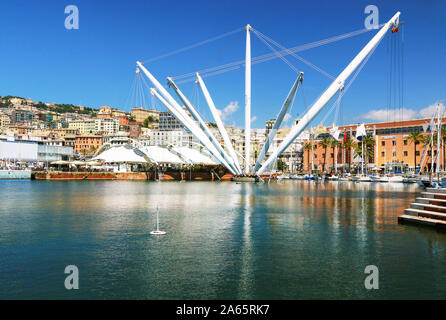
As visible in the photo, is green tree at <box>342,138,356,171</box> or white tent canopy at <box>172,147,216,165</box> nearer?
white tent canopy at <box>172,147,216,165</box>

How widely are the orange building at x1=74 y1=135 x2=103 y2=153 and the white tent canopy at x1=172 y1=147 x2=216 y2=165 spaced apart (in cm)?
8496

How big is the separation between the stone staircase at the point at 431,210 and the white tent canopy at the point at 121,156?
264ft

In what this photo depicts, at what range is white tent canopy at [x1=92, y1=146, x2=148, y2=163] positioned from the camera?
96.4 meters

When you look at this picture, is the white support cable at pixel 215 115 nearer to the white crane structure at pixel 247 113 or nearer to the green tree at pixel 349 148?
the white crane structure at pixel 247 113

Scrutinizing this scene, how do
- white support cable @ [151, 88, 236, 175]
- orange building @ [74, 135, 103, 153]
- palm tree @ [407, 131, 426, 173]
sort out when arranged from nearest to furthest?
white support cable @ [151, 88, 236, 175]
palm tree @ [407, 131, 426, 173]
orange building @ [74, 135, 103, 153]

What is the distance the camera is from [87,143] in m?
186

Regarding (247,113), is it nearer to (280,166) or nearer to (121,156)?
(121,156)

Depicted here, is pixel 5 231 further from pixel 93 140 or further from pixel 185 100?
pixel 93 140

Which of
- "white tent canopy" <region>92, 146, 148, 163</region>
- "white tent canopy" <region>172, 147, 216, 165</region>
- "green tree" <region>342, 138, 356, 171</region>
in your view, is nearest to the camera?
"white tent canopy" <region>92, 146, 148, 163</region>

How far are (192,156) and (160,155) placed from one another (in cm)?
886

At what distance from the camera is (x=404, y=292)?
11.5 m

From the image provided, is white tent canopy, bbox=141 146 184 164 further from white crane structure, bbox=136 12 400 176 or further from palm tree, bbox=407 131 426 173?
palm tree, bbox=407 131 426 173

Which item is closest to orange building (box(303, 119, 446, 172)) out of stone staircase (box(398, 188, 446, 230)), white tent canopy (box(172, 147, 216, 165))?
white tent canopy (box(172, 147, 216, 165))

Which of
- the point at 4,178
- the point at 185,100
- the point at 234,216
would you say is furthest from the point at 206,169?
the point at 234,216
